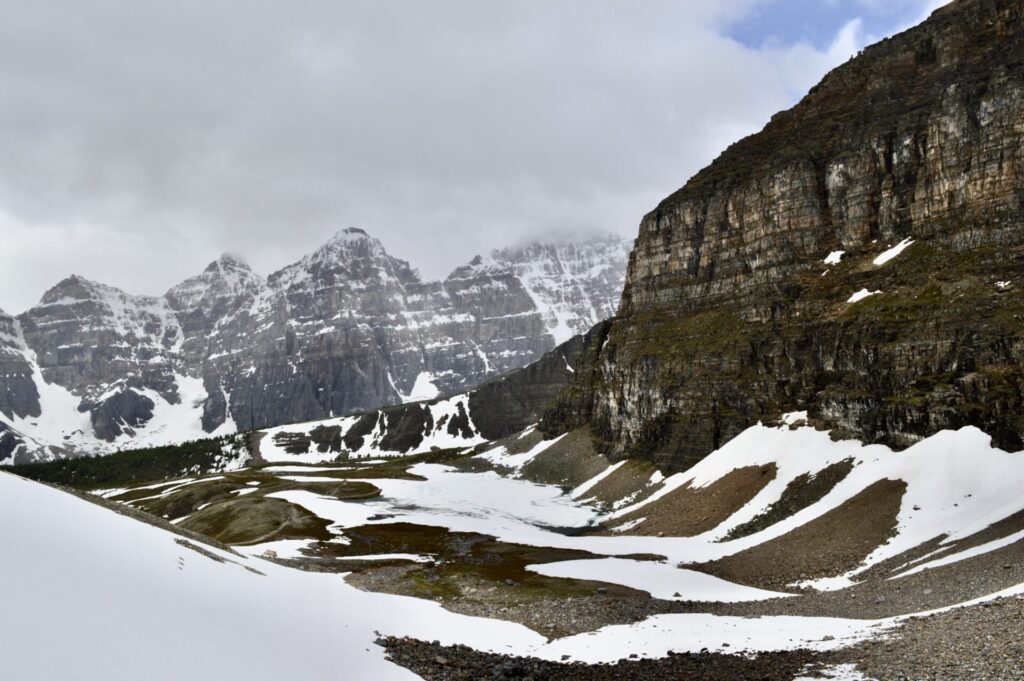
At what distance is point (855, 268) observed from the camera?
304ft

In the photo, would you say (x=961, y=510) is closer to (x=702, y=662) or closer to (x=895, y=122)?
(x=702, y=662)

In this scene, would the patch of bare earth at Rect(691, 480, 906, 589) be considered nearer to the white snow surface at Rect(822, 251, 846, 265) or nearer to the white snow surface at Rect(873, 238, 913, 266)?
the white snow surface at Rect(873, 238, 913, 266)

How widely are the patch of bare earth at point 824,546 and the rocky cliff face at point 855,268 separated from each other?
1124cm

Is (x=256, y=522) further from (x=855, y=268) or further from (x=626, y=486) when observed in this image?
(x=855, y=268)

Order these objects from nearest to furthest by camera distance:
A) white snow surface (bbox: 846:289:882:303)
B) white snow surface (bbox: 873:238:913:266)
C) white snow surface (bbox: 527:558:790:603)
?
white snow surface (bbox: 527:558:790:603)
white snow surface (bbox: 846:289:882:303)
white snow surface (bbox: 873:238:913:266)

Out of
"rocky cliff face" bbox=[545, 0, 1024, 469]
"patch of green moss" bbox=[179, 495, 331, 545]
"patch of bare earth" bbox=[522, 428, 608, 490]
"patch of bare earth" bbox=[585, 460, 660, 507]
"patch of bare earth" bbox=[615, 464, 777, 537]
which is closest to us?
"rocky cliff face" bbox=[545, 0, 1024, 469]

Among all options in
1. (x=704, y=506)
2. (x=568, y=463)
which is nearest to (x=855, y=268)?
(x=704, y=506)

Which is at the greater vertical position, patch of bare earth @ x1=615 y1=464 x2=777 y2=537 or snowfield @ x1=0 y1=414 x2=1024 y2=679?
snowfield @ x1=0 y1=414 x2=1024 y2=679

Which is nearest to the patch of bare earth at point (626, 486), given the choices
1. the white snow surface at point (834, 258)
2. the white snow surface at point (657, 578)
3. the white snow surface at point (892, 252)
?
the white snow surface at point (657, 578)

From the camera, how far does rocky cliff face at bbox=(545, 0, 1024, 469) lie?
6962 centimetres

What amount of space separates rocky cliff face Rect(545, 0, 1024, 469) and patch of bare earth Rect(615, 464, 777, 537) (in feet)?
39.1

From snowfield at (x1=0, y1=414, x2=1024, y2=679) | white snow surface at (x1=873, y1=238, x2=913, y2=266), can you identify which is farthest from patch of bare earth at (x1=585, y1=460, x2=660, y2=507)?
white snow surface at (x1=873, y1=238, x2=913, y2=266)

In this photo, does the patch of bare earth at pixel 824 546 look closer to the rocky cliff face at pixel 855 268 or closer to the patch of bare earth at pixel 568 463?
the rocky cliff face at pixel 855 268

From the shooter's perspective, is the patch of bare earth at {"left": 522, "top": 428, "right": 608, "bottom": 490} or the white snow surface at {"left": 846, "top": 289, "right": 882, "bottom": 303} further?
the patch of bare earth at {"left": 522, "top": 428, "right": 608, "bottom": 490}
